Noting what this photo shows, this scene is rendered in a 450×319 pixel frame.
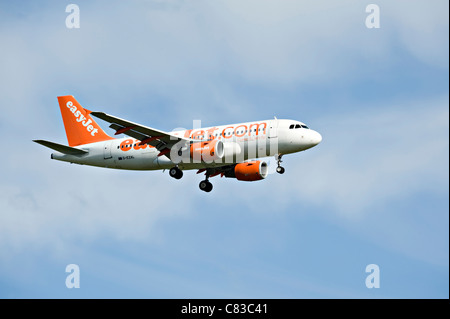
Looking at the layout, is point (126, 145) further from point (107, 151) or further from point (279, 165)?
point (279, 165)

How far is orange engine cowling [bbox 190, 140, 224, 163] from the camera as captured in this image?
56.5 metres

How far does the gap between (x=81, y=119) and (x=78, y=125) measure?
2.04ft

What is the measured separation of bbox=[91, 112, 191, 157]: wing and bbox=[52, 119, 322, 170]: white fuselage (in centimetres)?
113

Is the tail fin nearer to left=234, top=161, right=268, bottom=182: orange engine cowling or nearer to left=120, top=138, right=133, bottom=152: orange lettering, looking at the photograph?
left=120, top=138, right=133, bottom=152: orange lettering

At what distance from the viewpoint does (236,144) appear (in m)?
57.6

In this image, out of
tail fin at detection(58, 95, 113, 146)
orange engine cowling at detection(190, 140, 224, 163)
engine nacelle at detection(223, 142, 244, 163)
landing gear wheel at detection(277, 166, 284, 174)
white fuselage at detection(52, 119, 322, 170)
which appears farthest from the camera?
tail fin at detection(58, 95, 113, 146)

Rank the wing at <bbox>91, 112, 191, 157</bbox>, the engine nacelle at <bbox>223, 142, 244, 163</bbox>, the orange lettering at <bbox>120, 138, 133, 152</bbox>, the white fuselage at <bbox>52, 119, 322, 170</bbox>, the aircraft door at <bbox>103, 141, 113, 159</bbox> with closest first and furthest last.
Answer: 1. the wing at <bbox>91, 112, 191, 157</bbox>
2. the white fuselage at <bbox>52, 119, 322, 170</bbox>
3. the engine nacelle at <bbox>223, 142, 244, 163</bbox>
4. the orange lettering at <bbox>120, 138, 133, 152</bbox>
5. the aircraft door at <bbox>103, 141, 113, 159</bbox>

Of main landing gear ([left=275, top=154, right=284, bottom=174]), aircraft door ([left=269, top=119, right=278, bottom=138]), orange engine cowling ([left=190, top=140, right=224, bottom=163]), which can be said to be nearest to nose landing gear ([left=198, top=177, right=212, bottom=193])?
orange engine cowling ([left=190, top=140, right=224, bottom=163])

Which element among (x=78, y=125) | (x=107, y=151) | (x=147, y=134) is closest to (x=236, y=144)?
(x=147, y=134)

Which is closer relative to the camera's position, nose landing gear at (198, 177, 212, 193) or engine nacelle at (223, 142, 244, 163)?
engine nacelle at (223, 142, 244, 163)

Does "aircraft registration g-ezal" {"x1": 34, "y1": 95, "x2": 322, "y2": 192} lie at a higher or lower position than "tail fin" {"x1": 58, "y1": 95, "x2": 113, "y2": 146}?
lower

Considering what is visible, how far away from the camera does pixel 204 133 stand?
58969mm
